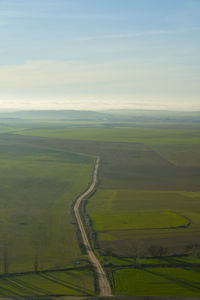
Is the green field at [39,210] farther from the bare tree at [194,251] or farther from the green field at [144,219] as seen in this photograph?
the bare tree at [194,251]

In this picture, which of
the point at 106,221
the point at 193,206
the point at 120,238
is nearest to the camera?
the point at 120,238

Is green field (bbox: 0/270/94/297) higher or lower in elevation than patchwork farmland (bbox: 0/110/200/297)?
lower

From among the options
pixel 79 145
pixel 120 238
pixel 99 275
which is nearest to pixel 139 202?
pixel 120 238

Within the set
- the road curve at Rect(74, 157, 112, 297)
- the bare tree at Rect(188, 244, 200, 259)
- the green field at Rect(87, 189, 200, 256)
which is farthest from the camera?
the green field at Rect(87, 189, 200, 256)

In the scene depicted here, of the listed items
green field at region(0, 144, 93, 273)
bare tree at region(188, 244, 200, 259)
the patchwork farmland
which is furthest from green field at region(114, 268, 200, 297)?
green field at region(0, 144, 93, 273)

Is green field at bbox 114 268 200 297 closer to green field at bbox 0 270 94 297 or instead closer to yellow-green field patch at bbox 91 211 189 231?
green field at bbox 0 270 94 297

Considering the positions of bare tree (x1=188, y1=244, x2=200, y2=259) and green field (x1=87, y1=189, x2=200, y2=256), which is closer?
bare tree (x1=188, y1=244, x2=200, y2=259)

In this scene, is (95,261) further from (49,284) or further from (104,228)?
(104,228)

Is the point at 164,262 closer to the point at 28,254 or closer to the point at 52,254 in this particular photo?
the point at 52,254
